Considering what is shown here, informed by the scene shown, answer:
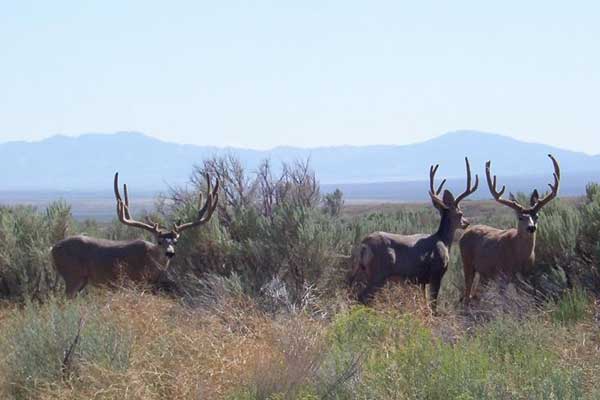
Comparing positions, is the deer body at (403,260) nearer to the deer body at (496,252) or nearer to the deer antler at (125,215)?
the deer body at (496,252)

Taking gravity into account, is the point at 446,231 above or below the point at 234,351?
above

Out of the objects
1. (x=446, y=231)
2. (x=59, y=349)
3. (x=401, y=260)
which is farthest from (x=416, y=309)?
(x=59, y=349)

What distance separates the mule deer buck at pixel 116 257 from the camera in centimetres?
1481

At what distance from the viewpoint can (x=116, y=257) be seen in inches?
593

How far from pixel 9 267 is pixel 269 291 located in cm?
515

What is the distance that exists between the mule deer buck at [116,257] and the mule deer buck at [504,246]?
3.68 metres

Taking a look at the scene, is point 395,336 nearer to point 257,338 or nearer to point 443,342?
point 443,342

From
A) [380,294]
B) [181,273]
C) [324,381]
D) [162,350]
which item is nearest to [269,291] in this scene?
[380,294]

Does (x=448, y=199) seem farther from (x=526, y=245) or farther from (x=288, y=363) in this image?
(x=288, y=363)

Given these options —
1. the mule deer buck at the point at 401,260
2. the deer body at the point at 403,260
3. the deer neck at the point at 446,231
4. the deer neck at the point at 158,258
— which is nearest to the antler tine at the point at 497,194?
the mule deer buck at the point at 401,260

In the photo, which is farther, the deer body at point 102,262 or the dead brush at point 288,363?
the deer body at point 102,262

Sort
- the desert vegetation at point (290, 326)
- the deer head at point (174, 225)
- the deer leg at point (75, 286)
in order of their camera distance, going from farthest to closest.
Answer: the deer leg at point (75, 286) < the deer head at point (174, 225) < the desert vegetation at point (290, 326)

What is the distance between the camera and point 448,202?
1491 centimetres

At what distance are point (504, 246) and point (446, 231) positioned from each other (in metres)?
0.89
